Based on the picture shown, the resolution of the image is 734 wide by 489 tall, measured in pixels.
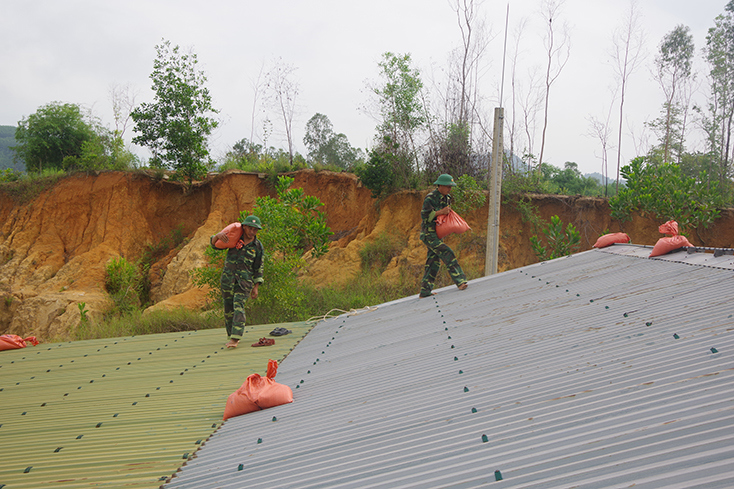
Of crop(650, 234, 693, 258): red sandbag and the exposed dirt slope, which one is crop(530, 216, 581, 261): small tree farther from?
crop(650, 234, 693, 258): red sandbag

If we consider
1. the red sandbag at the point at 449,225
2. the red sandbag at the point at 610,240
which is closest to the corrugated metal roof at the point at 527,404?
the red sandbag at the point at 449,225

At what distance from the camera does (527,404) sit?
276cm

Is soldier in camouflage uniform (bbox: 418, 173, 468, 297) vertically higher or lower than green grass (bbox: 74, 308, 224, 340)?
higher

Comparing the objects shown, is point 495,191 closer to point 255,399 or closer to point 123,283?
point 255,399

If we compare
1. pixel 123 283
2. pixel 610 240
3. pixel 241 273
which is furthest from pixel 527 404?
pixel 123 283

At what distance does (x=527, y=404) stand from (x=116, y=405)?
4384mm

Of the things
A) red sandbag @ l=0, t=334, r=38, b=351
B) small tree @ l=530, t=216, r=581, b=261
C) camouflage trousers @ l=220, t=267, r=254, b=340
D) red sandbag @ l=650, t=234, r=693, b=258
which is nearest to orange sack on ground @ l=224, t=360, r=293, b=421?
camouflage trousers @ l=220, t=267, r=254, b=340

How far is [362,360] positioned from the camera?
17.3 ft

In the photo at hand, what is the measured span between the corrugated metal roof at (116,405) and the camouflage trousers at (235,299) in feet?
1.09

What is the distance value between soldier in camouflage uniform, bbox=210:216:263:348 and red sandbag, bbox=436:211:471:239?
9.83 ft

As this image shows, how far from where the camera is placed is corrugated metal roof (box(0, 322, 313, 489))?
10.9 ft

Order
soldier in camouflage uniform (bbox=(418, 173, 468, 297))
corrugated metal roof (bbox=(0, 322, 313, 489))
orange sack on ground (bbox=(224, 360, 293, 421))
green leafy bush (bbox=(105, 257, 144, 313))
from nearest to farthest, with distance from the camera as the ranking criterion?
corrugated metal roof (bbox=(0, 322, 313, 489)) → orange sack on ground (bbox=(224, 360, 293, 421)) → soldier in camouflage uniform (bbox=(418, 173, 468, 297)) → green leafy bush (bbox=(105, 257, 144, 313))

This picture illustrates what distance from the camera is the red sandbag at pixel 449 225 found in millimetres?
7867

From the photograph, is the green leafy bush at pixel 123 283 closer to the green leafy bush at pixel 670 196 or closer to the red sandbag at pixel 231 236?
the red sandbag at pixel 231 236
